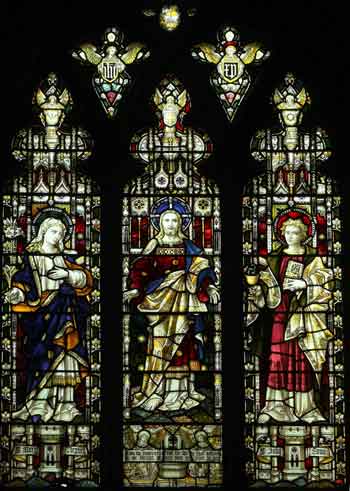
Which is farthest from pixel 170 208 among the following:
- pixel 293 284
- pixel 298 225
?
pixel 293 284

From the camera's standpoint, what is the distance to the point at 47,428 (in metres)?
17.1

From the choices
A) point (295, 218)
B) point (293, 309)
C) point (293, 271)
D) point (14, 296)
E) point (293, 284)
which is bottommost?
point (293, 309)

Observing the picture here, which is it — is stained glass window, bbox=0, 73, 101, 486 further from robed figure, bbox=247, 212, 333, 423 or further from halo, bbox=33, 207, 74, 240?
robed figure, bbox=247, 212, 333, 423

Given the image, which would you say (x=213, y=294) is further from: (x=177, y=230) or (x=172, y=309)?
(x=177, y=230)

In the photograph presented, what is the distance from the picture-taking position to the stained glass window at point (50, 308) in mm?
17094

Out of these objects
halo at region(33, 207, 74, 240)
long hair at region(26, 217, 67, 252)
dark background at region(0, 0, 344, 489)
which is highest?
dark background at region(0, 0, 344, 489)

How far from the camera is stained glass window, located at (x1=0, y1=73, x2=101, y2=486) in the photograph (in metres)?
17.1

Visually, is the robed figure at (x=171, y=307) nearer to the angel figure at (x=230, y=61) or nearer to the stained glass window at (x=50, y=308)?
the stained glass window at (x=50, y=308)

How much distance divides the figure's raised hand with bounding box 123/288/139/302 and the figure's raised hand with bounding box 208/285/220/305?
0.67 meters

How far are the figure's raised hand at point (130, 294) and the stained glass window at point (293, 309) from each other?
3.33 ft

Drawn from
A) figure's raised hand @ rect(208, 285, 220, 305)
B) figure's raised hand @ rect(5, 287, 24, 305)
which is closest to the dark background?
figure's raised hand @ rect(208, 285, 220, 305)

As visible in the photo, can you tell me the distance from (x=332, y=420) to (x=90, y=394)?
2.18 m

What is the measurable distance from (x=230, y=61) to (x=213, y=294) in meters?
2.33

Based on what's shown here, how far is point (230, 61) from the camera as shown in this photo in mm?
18234
